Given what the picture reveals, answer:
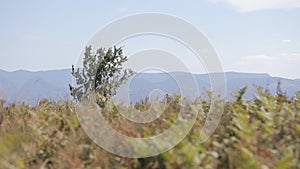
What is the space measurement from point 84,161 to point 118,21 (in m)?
2.31

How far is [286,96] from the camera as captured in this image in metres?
7.38

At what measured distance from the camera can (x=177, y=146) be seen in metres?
3.49

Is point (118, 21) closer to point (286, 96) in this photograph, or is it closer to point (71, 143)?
point (71, 143)

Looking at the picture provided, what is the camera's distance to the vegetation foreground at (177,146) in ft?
11.0

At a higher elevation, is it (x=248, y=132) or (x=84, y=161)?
(x=248, y=132)

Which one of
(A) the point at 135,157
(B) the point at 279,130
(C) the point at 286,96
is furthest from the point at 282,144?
(C) the point at 286,96

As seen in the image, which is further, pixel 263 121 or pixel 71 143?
pixel 263 121

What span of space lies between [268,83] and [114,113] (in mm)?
3170

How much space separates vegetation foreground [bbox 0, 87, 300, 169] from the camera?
11.0ft

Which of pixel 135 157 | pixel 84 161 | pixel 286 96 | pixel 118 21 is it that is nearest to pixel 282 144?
pixel 135 157

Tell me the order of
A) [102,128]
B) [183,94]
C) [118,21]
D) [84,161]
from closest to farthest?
[84,161], [102,128], [118,21], [183,94]

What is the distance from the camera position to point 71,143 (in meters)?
4.45

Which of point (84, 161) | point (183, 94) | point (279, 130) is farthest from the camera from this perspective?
point (183, 94)

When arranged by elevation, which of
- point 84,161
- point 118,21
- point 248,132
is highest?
point 118,21
